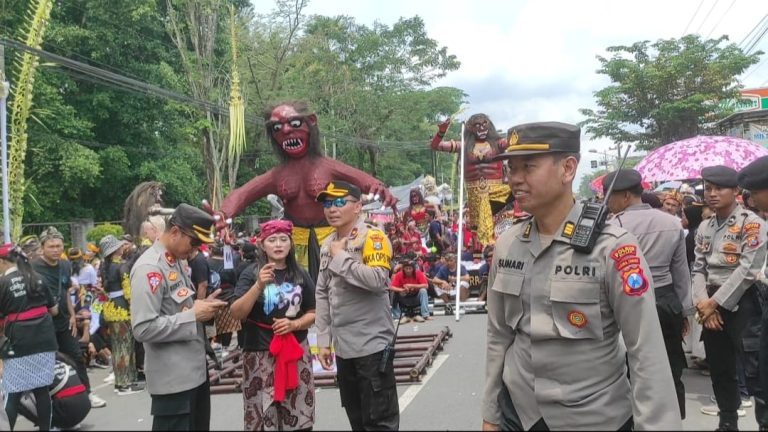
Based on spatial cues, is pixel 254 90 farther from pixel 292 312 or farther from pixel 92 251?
pixel 292 312

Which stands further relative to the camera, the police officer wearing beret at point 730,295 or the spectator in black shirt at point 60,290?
the spectator in black shirt at point 60,290

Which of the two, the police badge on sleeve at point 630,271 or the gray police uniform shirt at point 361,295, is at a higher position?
the police badge on sleeve at point 630,271

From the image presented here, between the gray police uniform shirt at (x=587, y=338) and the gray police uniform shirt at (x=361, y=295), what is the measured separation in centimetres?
145

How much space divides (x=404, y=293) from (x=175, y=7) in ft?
52.2

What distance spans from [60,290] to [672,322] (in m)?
5.46

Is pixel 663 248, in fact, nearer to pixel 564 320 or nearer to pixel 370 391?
pixel 370 391

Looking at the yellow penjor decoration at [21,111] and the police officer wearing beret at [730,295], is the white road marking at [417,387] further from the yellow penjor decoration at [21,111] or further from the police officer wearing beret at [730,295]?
the yellow penjor decoration at [21,111]

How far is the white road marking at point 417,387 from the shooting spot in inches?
213

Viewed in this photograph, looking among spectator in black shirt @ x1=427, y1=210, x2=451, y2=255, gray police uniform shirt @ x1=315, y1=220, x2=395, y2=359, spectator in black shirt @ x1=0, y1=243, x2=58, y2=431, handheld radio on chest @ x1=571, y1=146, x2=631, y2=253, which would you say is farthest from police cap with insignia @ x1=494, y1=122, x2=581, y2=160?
spectator in black shirt @ x1=427, y1=210, x2=451, y2=255

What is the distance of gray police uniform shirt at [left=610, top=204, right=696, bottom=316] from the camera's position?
415 cm

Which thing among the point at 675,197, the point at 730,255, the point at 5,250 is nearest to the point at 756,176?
the point at 730,255

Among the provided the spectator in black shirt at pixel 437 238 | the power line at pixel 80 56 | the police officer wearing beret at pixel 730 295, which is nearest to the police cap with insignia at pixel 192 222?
the police officer wearing beret at pixel 730 295

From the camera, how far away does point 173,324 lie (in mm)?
3338

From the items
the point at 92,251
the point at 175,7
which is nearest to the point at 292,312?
the point at 92,251
